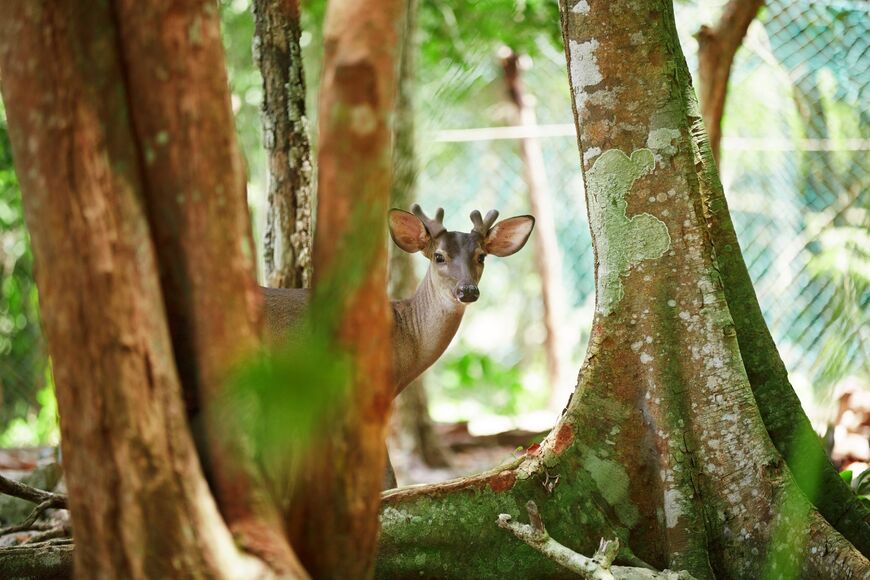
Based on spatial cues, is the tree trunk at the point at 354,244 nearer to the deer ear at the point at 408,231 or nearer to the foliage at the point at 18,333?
the deer ear at the point at 408,231

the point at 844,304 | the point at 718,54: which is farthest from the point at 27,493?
the point at 718,54

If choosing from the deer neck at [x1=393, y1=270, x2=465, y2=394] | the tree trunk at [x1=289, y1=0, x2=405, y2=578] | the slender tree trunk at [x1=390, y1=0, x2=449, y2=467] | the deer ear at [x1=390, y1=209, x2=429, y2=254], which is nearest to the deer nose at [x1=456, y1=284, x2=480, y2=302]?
the deer neck at [x1=393, y1=270, x2=465, y2=394]

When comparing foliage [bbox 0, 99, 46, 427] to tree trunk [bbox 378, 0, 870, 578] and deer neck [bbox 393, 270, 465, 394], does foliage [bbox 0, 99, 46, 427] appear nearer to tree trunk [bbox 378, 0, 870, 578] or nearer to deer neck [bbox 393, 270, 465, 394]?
deer neck [bbox 393, 270, 465, 394]

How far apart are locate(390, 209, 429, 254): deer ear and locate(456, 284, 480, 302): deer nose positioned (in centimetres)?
54

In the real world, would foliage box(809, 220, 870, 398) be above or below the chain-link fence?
below

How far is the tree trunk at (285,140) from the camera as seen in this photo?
5.45 metres

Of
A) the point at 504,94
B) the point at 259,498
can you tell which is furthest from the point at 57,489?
the point at 504,94

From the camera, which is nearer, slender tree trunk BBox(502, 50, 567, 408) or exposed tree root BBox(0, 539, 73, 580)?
exposed tree root BBox(0, 539, 73, 580)

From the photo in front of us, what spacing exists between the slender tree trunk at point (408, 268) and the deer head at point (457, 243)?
206cm

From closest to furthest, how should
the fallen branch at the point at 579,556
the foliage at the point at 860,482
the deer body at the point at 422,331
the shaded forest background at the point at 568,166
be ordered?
the fallen branch at the point at 579,556 < the foliage at the point at 860,482 < the deer body at the point at 422,331 < the shaded forest background at the point at 568,166

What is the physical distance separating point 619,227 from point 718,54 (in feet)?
10.9

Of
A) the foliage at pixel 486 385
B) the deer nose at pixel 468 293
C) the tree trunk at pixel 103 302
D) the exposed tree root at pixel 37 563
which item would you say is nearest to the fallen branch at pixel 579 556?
the tree trunk at pixel 103 302

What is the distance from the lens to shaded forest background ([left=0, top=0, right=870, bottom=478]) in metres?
7.71

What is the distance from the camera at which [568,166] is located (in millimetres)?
10547
